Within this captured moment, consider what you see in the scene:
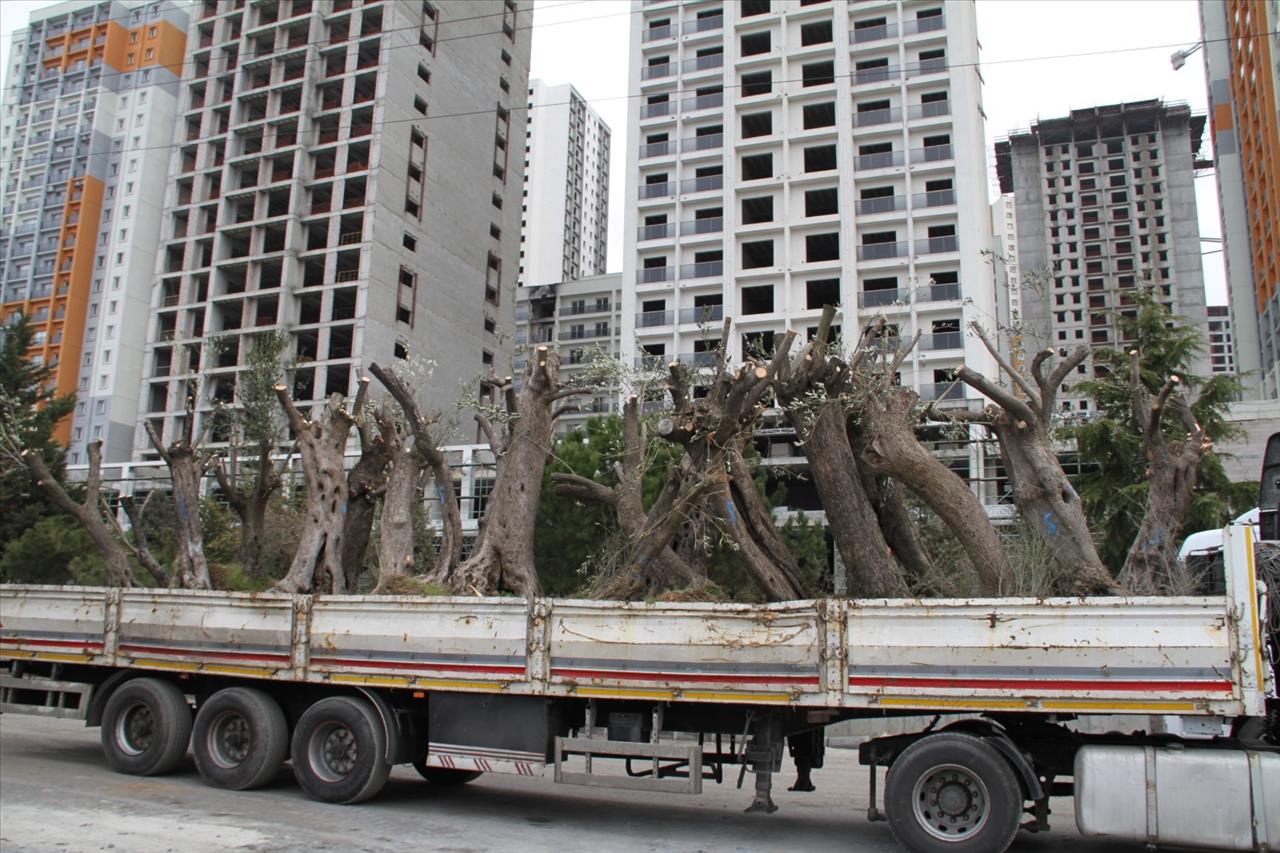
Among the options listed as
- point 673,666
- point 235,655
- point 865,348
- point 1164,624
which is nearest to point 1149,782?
point 1164,624

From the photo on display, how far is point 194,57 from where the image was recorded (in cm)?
6581

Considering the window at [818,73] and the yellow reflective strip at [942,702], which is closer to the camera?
the yellow reflective strip at [942,702]

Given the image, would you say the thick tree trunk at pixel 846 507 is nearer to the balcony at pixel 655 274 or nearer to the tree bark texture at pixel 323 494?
the tree bark texture at pixel 323 494

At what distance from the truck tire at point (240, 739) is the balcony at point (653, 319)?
45.1m

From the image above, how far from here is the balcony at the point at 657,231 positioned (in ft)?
183

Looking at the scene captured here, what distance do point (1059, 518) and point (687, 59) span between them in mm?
52526

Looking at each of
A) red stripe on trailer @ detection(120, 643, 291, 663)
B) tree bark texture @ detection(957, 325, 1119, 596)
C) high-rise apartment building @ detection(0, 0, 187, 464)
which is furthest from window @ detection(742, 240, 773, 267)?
red stripe on trailer @ detection(120, 643, 291, 663)

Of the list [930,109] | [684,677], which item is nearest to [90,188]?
[930,109]

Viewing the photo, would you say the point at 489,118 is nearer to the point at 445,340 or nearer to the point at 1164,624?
the point at 445,340

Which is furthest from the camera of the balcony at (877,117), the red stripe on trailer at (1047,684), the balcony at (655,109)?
the balcony at (655,109)

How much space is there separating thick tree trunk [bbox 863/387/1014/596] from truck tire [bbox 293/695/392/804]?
240 inches

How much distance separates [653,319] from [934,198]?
16.2m

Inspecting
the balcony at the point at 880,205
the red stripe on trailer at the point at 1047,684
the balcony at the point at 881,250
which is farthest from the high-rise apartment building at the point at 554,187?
the red stripe on trailer at the point at 1047,684

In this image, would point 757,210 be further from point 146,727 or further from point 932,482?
point 146,727
